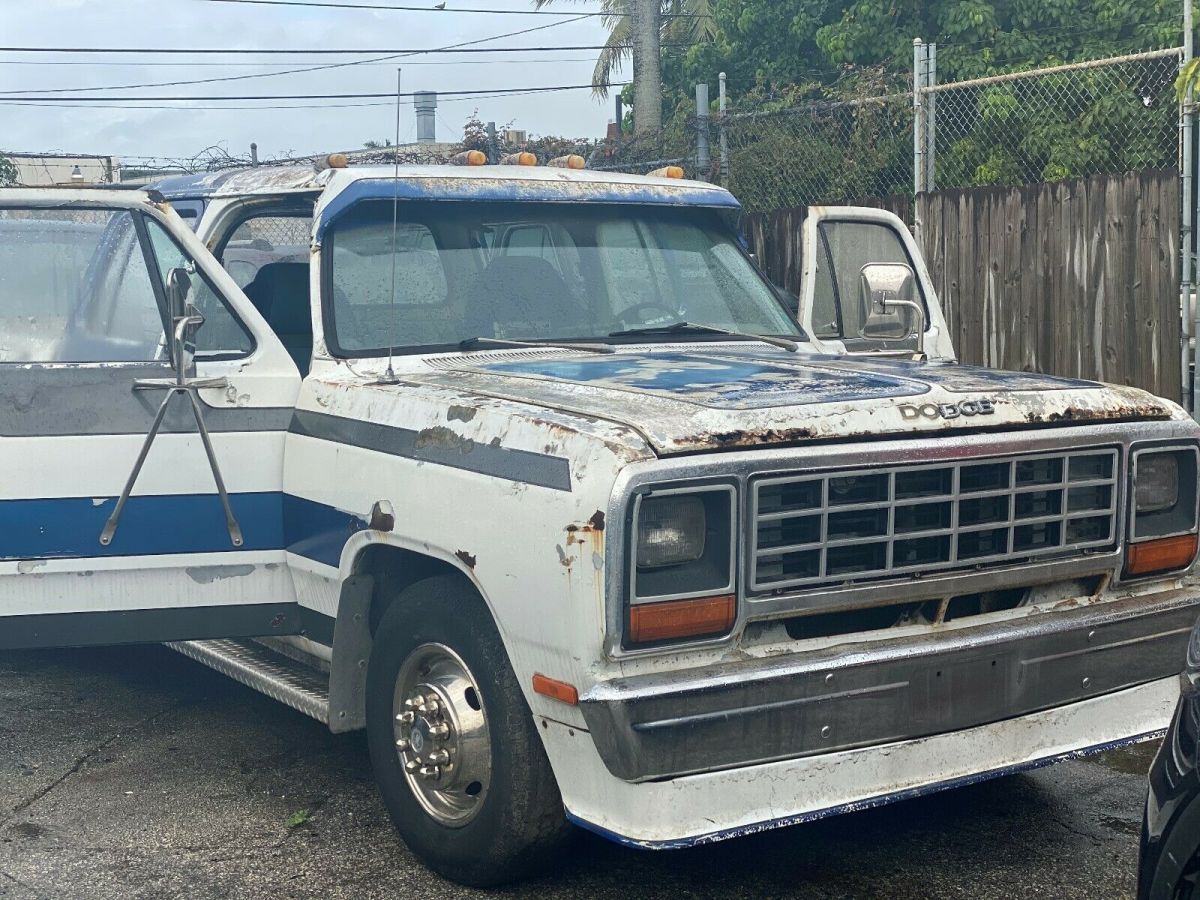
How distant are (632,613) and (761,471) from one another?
433mm

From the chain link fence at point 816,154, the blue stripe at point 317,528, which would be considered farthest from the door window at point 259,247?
the chain link fence at point 816,154

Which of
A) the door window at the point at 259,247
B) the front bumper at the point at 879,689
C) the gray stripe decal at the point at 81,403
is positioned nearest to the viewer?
the front bumper at the point at 879,689

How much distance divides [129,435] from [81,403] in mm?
165

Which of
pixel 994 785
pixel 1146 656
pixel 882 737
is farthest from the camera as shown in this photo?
pixel 994 785

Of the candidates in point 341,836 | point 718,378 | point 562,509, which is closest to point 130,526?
point 341,836

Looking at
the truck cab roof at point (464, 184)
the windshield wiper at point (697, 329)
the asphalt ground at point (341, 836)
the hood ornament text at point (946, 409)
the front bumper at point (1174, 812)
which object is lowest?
the asphalt ground at point (341, 836)

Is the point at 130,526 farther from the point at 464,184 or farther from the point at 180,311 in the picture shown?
the point at 464,184

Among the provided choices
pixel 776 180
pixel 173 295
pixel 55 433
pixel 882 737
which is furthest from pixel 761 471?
pixel 776 180

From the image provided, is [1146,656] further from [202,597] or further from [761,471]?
[202,597]

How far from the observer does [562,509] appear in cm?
340

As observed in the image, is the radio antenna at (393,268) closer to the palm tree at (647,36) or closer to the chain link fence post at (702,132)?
the chain link fence post at (702,132)

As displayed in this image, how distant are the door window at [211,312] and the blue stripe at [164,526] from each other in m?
0.48

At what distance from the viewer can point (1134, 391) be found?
420 cm

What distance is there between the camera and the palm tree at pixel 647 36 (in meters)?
22.8
